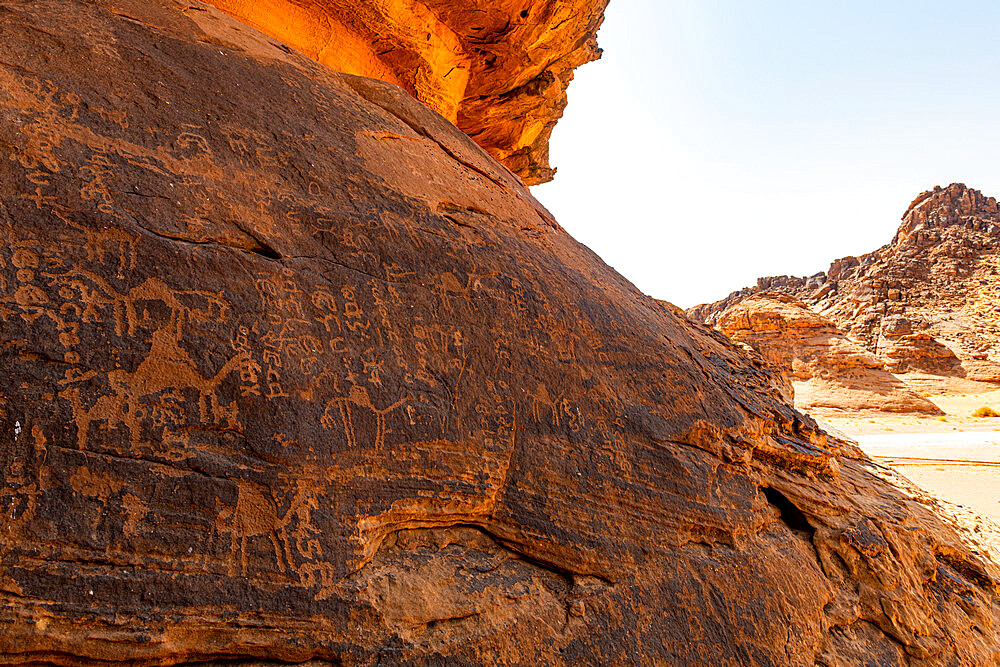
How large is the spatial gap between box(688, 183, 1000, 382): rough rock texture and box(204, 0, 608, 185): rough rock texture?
94.4ft

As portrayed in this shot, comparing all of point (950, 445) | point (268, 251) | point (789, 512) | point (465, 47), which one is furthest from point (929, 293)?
point (268, 251)

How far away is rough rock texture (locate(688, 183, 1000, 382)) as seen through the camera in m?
28.5

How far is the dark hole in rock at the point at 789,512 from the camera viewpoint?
10.5ft

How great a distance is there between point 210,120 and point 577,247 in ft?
8.71

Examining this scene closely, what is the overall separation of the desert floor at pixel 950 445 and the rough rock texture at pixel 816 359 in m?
0.86

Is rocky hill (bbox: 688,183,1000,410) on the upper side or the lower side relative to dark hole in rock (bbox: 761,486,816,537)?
upper

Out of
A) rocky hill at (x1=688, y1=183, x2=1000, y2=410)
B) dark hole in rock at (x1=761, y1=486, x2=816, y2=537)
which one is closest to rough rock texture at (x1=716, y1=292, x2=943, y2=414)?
rocky hill at (x1=688, y1=183, x2=1000, y2=410)

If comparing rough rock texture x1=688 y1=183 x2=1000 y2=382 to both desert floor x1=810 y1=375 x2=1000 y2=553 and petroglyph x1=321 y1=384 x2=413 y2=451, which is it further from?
petroglyph x1=321 y1=384 x2=413 y2=451

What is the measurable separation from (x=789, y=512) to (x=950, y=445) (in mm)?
14959

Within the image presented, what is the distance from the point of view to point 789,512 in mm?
3279

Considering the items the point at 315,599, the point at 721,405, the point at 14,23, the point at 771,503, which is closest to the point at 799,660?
the point at 771,503

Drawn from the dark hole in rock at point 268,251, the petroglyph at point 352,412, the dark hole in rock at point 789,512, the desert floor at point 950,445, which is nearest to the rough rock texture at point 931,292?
the desert floor at point 950,445

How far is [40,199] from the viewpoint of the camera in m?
1.95

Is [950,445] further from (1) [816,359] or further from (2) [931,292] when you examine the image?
(2) [931,292]
